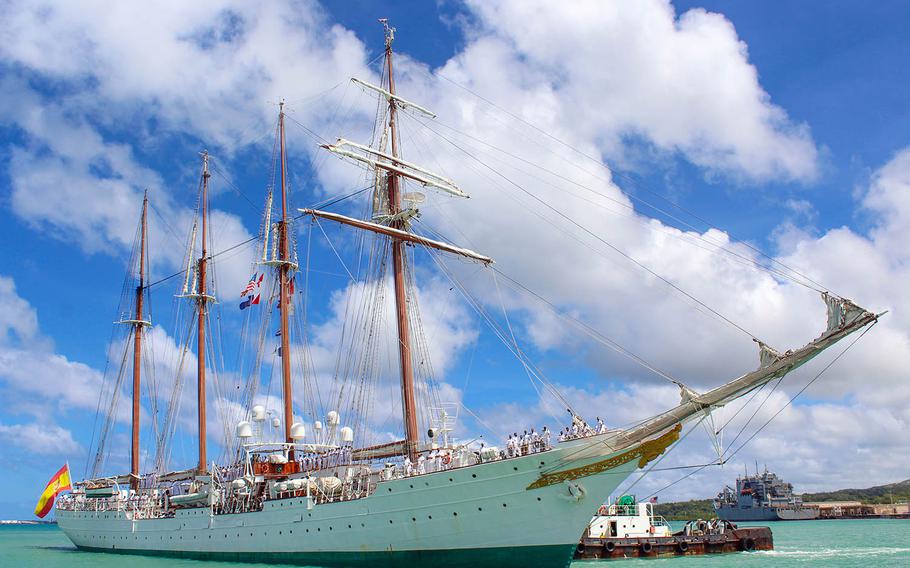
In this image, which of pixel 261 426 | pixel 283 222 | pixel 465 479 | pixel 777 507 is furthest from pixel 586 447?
pixel 777 507

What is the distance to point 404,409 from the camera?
105 feet

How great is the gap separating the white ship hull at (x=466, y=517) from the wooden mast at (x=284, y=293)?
8397 millimetres

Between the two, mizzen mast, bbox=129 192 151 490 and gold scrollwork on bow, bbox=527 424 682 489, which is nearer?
gold scrollwork on bow, bbox=527 424 682 489

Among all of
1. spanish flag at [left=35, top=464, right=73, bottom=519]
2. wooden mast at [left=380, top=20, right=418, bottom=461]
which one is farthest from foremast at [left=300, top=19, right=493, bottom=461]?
spanish flag at [left=35, top=464, right=73, bottom=519]

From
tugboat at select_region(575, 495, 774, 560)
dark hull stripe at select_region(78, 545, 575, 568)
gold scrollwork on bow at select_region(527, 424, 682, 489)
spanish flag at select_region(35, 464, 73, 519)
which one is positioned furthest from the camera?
spanish flag at select_region(35, 464, 73, 519)

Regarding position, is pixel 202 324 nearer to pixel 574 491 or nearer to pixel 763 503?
pixel 574 491

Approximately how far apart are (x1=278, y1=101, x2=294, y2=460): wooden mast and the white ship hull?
27.5 feet

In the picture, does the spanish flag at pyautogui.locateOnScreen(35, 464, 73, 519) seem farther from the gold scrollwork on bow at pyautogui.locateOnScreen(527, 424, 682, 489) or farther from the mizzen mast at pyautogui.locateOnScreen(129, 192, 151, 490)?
the gold scrollwork on bow at pyautogui.locateOnScreen(527, 424, 682, 489)

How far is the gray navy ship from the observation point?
135250 mm

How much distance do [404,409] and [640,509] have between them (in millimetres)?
19898

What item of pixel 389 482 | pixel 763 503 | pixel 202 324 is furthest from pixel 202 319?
pixel 763 503

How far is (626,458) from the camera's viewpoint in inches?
961

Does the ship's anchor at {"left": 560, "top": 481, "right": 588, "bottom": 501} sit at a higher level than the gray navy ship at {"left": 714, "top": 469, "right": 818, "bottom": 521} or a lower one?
higher

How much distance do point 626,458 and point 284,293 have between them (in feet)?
85.6
